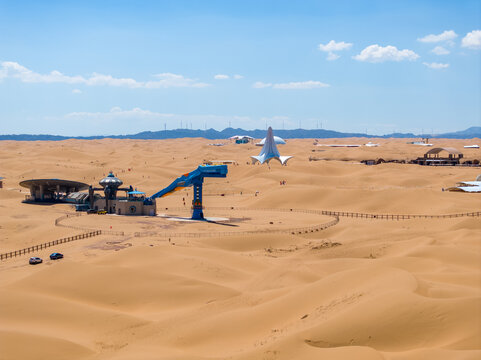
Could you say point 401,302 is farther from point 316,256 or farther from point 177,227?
point 177,227

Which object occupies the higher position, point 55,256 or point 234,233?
point 55,256

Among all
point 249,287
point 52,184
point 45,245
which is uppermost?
point 52,184

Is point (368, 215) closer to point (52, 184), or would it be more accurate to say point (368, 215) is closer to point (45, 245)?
point (45, 245)

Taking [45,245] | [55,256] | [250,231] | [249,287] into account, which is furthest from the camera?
[250,231]

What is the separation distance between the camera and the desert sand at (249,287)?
22.3 m

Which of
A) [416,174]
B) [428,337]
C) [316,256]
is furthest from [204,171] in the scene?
[416,174]

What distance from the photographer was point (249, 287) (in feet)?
116

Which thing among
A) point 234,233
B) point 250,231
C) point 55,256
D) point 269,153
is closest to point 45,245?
point 55,256

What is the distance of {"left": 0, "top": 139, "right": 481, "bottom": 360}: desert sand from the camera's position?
22281 mm

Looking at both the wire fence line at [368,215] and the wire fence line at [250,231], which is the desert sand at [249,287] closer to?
the wire fence line at [250,231]

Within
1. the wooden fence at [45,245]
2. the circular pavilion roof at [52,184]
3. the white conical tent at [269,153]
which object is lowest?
the wooden fence at [45,245]

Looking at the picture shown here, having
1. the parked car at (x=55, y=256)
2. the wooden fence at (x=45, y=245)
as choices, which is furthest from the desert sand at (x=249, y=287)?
the parked car at (x=55, y=256)

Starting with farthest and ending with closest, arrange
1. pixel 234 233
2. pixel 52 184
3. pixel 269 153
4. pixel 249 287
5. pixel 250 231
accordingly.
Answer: pixel 269 153, pixel 52 184, pixel 250 231, pixel 234 233, pixel 249 287

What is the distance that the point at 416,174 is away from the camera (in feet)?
350
